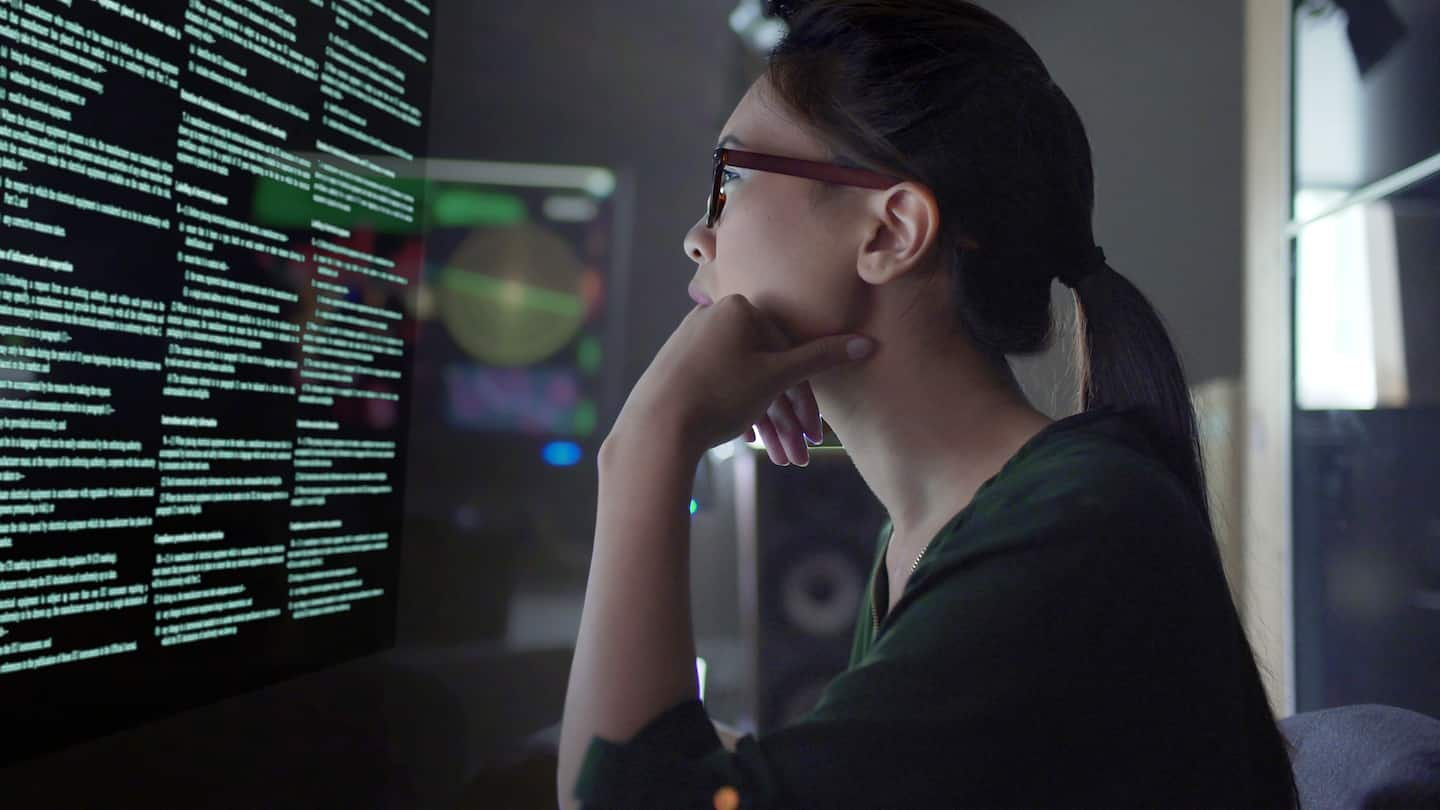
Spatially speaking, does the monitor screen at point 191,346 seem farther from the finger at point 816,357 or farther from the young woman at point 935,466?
the finger at point 816,357

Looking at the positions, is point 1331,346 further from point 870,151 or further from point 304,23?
point 304,23

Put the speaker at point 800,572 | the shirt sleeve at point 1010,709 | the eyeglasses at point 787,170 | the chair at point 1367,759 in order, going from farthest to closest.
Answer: the speaker at point 800,572 < the eyeglasses at point 787,170 < the chair at point 1367,759 < the shirt sleeve at point 1010,709

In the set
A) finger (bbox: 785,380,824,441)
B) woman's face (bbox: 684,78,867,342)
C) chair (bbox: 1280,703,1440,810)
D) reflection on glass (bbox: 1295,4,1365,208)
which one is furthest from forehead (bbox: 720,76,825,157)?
reflection on glass (bbox: 1295,4,1365,208)

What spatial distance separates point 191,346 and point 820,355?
2.14 feet

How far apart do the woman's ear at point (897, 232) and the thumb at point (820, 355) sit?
6 cm

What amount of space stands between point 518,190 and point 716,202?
0.81 m

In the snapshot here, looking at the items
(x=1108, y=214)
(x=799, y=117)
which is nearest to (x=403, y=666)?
(x=799, y=117)

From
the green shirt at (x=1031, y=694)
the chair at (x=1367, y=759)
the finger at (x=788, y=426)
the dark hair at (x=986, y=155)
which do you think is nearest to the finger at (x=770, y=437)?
the finger at (x=788, y=426)

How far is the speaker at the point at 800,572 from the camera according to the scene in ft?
5.33

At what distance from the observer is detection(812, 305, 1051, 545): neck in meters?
0.82

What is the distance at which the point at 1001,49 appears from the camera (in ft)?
2.60

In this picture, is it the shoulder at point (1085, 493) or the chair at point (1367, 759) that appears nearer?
the shoulder at point (1085, 493)

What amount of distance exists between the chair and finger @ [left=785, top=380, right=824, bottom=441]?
0.56m

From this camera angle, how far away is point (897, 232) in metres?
0.80
